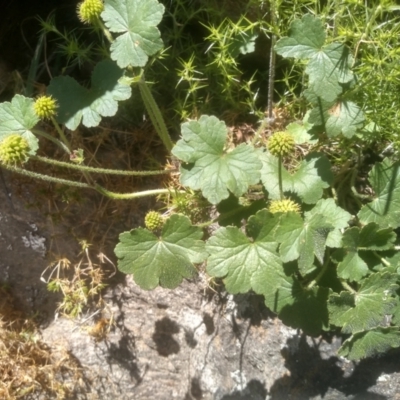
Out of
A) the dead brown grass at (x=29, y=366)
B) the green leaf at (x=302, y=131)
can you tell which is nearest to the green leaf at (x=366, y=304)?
the green leaf at (x=302, y=131)

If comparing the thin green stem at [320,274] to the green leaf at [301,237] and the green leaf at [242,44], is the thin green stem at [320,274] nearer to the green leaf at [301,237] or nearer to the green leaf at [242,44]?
the green leaf at [301,237]

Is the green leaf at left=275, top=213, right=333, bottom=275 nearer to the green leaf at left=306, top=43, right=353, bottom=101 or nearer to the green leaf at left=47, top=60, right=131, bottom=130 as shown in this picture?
the green leaf at left=306, top=43, right=353, bottom=101

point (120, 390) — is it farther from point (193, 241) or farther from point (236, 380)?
point (193, 241)

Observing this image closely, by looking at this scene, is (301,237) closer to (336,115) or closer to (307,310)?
(307,310)

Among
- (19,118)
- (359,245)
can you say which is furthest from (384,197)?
(19,118)

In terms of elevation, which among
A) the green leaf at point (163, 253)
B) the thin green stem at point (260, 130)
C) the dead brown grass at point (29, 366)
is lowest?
the dead brown grass at point (29, 366)

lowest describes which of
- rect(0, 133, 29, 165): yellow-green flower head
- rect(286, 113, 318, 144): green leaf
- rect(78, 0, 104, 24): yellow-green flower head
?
rect(286, 113, 318, 144): green leaf

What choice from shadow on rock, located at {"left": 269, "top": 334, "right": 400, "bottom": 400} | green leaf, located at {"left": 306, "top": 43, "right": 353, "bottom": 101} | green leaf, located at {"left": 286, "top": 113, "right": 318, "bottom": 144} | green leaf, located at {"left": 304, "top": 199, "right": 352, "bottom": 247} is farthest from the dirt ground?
green leaf, located at {"left": 306, "top": 43, "right": 353, "bottom": 101}
